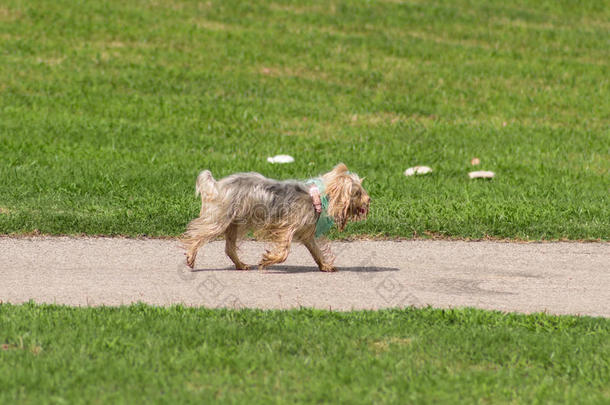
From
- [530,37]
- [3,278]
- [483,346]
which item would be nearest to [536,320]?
[483,346]

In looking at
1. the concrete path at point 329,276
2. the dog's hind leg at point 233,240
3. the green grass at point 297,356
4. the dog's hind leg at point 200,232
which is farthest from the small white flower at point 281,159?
the green grass at point 297,356

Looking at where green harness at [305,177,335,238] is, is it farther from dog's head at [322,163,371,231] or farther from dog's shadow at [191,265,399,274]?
dog's shadow at [191,265,399,274]

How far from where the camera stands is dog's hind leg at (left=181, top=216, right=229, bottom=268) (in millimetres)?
8586

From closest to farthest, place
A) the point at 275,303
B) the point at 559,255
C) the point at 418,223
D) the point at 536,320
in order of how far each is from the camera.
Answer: the point at 536,320, the point at 275,303, the point at 559,255, the point at 418,223

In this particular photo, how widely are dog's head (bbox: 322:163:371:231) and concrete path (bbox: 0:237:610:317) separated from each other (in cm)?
59

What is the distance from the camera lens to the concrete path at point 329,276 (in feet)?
25.5

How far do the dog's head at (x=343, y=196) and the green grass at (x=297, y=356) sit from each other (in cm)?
173

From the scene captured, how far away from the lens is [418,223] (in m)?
10.6

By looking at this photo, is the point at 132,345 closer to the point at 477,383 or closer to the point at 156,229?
the point at 477,383

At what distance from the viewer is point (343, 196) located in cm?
862

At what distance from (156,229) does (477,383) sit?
5.44 metres

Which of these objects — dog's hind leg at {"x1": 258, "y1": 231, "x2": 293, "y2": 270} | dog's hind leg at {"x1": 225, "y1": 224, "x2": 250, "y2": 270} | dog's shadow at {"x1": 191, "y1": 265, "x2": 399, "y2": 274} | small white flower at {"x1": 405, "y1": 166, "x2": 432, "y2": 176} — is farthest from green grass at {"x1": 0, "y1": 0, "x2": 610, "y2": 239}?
dog's hind leg at {"x1": 258, "y1": 231, "x2": 293, "y2": 270}

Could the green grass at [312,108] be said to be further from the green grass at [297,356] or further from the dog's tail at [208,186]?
the green grass at [297,356]

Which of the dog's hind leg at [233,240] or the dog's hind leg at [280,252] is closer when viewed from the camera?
the dog's hind leg at [280,252]
